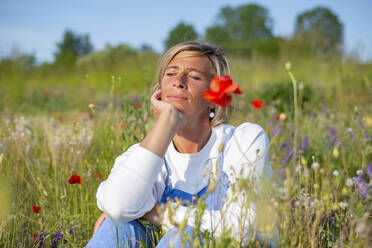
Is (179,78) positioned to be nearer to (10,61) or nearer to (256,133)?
(256,133)

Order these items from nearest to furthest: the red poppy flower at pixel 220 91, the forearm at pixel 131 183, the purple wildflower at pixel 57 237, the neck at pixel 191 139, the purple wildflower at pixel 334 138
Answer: the red poppy flower at pixel 220 91 < the forearm at pixel 131 183 < the purple wildflower at pixel 57 237 < the neck at pixel 191 139 < the purple wildflower at pixel 334 138

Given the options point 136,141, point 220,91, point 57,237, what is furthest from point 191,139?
point 57,237

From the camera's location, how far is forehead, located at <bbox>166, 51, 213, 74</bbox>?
174 centimetres

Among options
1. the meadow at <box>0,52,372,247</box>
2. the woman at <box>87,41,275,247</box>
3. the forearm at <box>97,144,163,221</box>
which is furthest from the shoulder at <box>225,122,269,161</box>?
the forearm at <box>97,144,163,221</box>

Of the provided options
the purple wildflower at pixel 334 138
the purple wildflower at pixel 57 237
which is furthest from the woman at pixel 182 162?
the purple wildflower at pixel 334 138

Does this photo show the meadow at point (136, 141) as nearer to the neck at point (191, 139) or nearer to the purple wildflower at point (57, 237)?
the purple wildflower at point (57, 237)

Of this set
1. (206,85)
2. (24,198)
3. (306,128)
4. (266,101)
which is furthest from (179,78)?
(266,101)

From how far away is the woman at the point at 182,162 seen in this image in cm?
130

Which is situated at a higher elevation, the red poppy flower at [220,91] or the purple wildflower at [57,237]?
the red poppy flower at [220,91]

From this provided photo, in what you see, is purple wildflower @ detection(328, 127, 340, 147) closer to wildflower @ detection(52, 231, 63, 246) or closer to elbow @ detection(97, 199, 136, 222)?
elbow @ detection(97, 199, 136, 222)

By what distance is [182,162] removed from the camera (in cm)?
172

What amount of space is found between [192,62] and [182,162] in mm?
568

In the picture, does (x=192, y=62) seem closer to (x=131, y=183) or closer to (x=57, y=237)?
(x=131, y=183)

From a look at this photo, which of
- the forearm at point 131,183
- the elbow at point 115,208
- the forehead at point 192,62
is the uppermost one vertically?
the forehead at point 192,62
